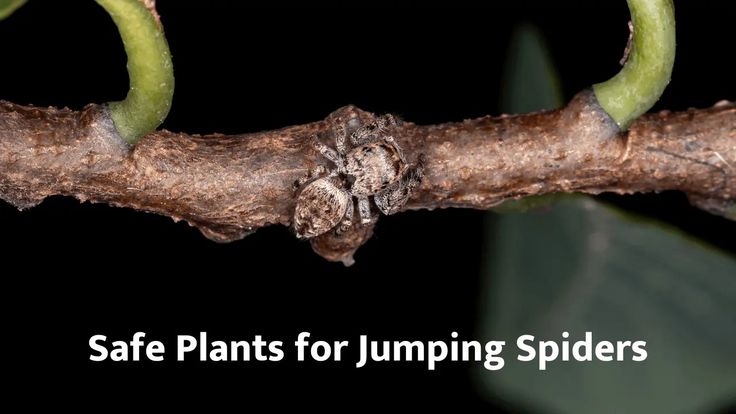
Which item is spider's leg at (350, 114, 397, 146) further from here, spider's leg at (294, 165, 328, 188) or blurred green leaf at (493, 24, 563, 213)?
blurred green leaf at (493, 24, 563, 213)

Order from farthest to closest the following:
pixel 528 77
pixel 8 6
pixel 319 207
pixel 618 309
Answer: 1. pixel 528 77
2. pixel 618 309
3. pixel 319 207
4. pixel 8 6

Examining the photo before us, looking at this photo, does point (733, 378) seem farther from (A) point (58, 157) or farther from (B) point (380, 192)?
(A) point (58, 157)

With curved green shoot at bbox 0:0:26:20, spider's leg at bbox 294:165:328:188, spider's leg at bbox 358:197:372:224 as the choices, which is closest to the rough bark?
spider's leg at bbox 294:165:328:188

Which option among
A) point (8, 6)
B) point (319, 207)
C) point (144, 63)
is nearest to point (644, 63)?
point (319, 207)

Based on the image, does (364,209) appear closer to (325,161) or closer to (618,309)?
(325,161)

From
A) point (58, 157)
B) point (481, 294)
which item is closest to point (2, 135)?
point (58, 157)
